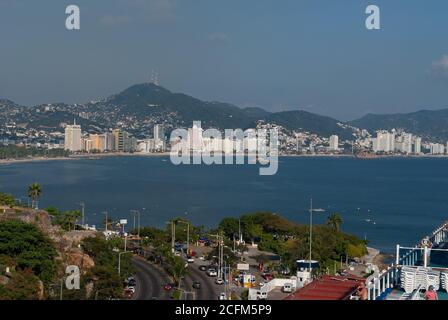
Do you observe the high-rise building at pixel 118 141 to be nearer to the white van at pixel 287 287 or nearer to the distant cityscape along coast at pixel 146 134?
the distant cityscape along coast at pixel 146 134

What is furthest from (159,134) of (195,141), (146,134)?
(195,141)

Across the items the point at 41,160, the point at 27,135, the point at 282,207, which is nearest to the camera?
the point at 282,207

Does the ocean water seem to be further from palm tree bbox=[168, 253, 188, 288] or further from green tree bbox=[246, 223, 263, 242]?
palm tree bbox=[168, 253, 188, 288]

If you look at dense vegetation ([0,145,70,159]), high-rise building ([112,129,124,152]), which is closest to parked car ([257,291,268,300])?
dense vegetation ([0,145,70,159])

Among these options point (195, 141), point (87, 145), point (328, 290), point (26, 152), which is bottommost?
point (328, 290)

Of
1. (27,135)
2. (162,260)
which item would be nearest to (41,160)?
(27,135)

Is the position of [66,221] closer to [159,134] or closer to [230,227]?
[230,227]

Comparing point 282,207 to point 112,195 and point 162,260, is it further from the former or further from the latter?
point 162,260
